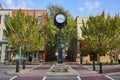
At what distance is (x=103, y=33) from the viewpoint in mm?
45188

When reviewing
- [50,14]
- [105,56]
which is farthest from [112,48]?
[50,14]

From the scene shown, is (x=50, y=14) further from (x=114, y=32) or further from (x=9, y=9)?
(x=114, y=32)

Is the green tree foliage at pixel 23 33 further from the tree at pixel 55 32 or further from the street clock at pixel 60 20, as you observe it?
the street clock at pixel 60 20

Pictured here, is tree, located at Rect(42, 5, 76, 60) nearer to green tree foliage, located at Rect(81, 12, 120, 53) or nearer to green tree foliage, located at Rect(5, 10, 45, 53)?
green tree foliage, located at Rect(5, 10, 45, 53)


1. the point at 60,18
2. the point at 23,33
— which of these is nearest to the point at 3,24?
the point at 23,33

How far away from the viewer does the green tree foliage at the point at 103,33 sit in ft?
148

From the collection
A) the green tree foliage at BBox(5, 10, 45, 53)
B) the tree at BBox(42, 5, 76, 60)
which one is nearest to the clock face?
the green tree foliage at BBox(5, 10, 45, 53)

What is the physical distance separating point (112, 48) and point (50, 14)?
1805 cm

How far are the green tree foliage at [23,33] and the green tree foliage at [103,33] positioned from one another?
8.62 metres

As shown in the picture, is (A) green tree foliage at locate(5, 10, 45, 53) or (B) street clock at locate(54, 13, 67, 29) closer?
(B) street clock at locate(54, 13, 67, 29)

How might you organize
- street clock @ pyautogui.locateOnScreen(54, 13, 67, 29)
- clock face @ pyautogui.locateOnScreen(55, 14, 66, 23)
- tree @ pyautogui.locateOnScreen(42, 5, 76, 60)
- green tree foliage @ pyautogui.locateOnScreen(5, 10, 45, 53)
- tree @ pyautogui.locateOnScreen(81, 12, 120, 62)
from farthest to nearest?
tree @ pyautogui.locateOnScreen(42, 5, 76, 60) → green tree foliage @ pyautogui.locateOnScreen(5, 10, 45, 53) → tree @ pyautogui.locateOnScreen(81, 12, 120, 62) → clock face @ pyautogui.locateOnScreen(55, 14, 66, 23) → street clock @ pyautogui.locateOnScreen(54, 13, 67, 29)

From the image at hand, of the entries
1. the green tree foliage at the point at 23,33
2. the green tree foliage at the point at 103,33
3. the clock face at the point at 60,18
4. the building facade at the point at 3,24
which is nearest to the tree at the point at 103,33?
the green tree foliage at the point at 103,33

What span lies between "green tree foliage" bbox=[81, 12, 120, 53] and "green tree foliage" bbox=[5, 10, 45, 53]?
862 centimetres

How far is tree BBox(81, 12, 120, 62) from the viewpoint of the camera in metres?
45.1
